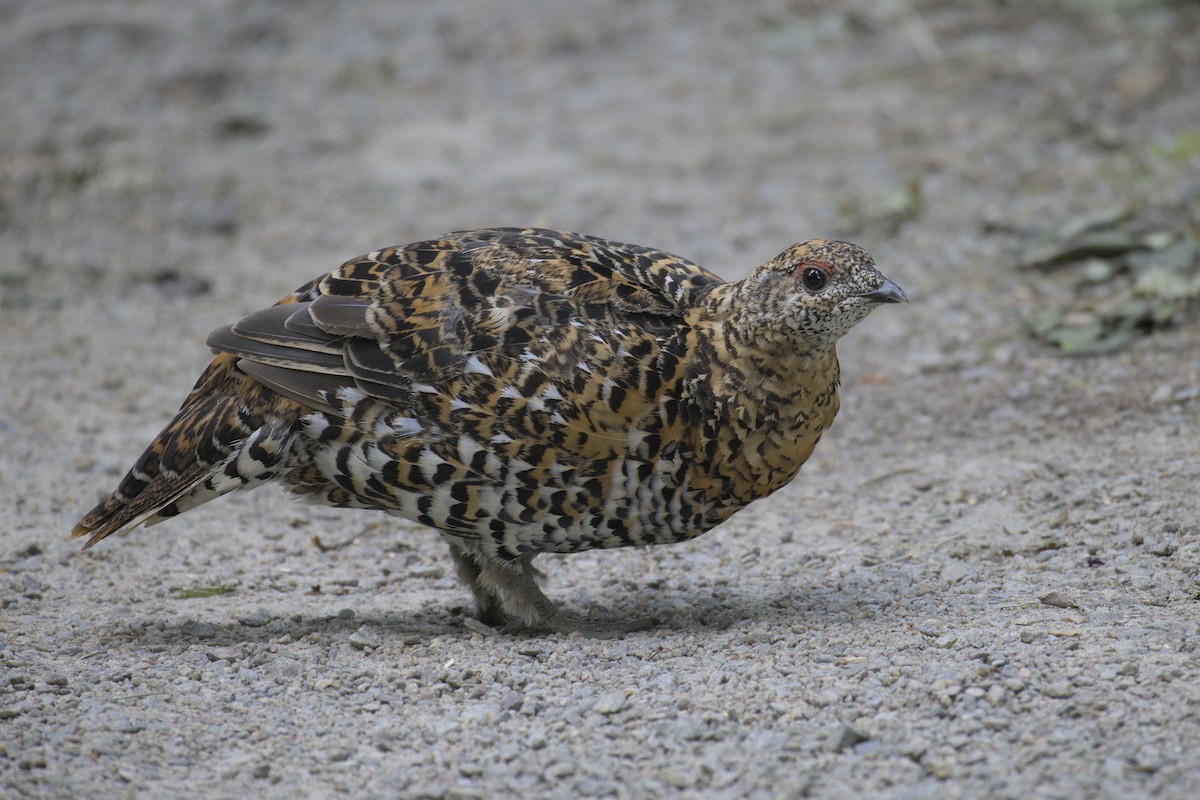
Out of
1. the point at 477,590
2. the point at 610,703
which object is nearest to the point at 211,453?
the point at 477,590

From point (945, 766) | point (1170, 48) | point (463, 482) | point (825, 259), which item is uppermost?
point (1170, 48)

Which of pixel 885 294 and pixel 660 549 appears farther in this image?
pixel 660 549

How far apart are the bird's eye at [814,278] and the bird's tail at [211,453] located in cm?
198

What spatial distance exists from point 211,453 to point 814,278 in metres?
2.41

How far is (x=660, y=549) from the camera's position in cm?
640

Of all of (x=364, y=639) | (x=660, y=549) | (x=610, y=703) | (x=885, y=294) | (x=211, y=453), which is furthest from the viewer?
(x=660, y=549)

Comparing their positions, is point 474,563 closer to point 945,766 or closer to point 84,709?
point 84,709

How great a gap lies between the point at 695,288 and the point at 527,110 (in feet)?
24.4

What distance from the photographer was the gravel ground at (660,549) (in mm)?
4242

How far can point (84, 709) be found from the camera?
14.9 feet

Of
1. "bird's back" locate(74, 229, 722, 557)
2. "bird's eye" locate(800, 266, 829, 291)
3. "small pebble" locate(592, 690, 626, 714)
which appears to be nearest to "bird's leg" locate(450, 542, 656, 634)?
"bird's back" locate(74, 229, 722, 557)

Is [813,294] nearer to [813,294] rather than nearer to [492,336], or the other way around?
[813,294]

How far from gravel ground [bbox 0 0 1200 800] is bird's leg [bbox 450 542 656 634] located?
0.17 metres

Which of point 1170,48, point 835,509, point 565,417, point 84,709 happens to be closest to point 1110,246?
point 835,509
